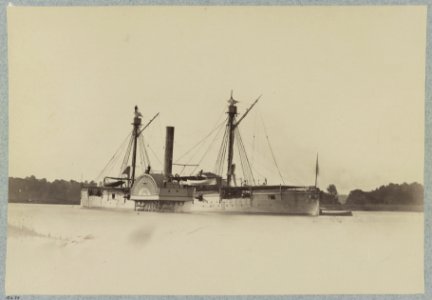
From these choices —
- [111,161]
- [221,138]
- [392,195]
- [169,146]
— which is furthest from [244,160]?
[392,195]

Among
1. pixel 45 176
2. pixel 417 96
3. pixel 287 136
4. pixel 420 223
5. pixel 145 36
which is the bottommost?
pixel 420 223

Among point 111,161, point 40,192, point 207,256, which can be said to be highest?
point 111,161

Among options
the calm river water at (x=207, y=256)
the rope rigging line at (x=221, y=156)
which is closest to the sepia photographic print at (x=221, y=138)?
the calm river water at (x=207, y=256)

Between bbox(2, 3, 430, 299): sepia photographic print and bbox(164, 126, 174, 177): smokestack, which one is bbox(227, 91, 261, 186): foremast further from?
bbox(164, 126, 174, 177): smokestack

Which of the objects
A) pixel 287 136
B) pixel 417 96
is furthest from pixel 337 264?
pixel 417 96

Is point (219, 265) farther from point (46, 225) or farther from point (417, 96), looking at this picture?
point (417, 96)

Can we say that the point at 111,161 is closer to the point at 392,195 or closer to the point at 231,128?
the point at 231,128
